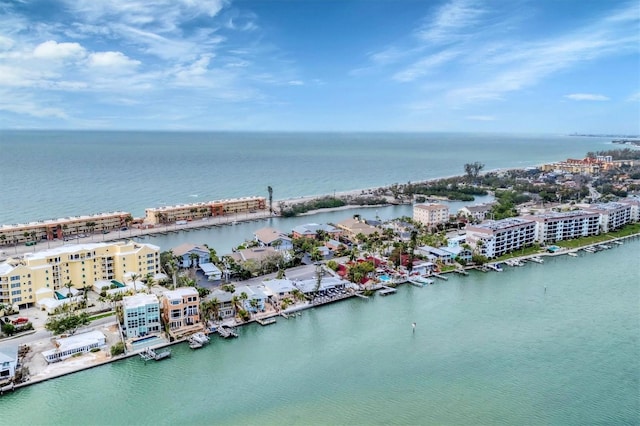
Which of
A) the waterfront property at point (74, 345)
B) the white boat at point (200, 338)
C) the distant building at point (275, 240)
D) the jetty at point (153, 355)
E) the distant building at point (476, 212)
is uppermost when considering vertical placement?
the distant building at point (476, 212)

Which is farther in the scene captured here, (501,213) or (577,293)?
(501,213)

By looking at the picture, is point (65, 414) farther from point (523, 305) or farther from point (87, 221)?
point (87, 221)

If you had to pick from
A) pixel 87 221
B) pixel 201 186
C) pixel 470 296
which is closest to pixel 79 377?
pixel 470 296

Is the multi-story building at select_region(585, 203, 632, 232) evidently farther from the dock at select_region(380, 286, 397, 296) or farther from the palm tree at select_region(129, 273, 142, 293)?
the palm tree at select_region(129, 273, 142, 293)

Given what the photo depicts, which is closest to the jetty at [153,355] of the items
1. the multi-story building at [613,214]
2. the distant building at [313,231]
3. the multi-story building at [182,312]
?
the multi-story building at [182,312]

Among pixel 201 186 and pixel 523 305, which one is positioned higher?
pixel 201 186

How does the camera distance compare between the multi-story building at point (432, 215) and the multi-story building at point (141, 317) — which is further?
the multi-story building at point (432, 215)

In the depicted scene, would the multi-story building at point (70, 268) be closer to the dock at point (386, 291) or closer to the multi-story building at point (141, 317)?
the multi-story building at point (141, 317)
